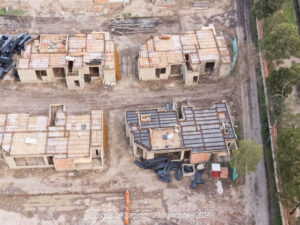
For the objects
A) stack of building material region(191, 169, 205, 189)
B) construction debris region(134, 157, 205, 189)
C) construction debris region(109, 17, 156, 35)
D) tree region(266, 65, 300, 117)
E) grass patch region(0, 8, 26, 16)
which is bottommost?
stack of building material region(191, 169, 205, 189)

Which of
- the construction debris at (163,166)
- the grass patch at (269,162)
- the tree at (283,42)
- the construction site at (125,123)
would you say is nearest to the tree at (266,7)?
the construction site at (125,123)

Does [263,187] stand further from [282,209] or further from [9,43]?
[9,43]

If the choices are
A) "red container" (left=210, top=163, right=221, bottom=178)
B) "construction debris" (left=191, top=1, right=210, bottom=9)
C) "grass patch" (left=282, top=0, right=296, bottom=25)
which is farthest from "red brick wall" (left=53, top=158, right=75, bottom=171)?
"grass patch" (left=282, top=0, right=296, bottom=25)

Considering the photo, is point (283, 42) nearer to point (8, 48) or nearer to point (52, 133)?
point (52, 133)

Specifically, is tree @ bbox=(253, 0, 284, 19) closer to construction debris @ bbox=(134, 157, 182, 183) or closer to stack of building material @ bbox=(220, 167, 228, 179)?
stack of building material @ bbox=(220, 167, 228, 179)

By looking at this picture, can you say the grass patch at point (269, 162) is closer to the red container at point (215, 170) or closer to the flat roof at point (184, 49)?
the red container at point (215, 170)

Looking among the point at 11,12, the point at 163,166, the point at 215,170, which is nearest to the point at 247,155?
the point at 215,170

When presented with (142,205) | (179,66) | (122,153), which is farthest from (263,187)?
(179,66)

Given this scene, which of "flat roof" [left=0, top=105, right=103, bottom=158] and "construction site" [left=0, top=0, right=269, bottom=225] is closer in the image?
"construction site" [left=0, top=0, right=269, bottom=225]
